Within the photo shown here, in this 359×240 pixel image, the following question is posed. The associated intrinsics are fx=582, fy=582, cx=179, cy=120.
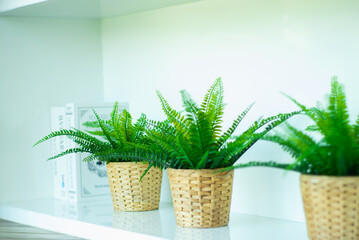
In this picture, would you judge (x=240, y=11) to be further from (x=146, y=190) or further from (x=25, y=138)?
(x=25, y=138)

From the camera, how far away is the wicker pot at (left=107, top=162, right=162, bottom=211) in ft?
→ 5.57

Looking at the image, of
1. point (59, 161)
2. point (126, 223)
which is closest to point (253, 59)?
point (126, 223)

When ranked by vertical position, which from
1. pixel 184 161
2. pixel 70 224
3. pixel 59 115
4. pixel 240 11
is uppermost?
pixel 240 11

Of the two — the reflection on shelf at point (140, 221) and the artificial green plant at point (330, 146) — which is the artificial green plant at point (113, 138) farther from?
the artificial green plant at point (330, 146)

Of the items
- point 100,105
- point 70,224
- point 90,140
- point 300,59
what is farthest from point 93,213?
point 300,59

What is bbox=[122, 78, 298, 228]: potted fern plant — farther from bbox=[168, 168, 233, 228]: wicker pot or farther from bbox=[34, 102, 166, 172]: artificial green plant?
bbox=[34, 102, 166, 172]: artificial green plant

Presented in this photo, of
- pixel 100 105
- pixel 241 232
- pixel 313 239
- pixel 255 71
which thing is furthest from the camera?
pixel 100 105

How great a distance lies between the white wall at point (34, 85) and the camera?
2.03 m

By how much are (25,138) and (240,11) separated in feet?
2.95

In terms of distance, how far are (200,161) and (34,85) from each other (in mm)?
917

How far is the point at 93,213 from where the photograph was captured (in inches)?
68.9

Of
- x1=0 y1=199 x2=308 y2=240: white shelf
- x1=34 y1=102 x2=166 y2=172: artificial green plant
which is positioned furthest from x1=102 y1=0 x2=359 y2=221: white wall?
x1=34 y1=102 x2=166 y2=172: artificial green plant

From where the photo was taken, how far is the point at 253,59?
5.42 ft

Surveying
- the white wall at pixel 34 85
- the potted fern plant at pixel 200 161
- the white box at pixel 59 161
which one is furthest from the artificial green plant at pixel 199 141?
the white wall at pixel 34 85
